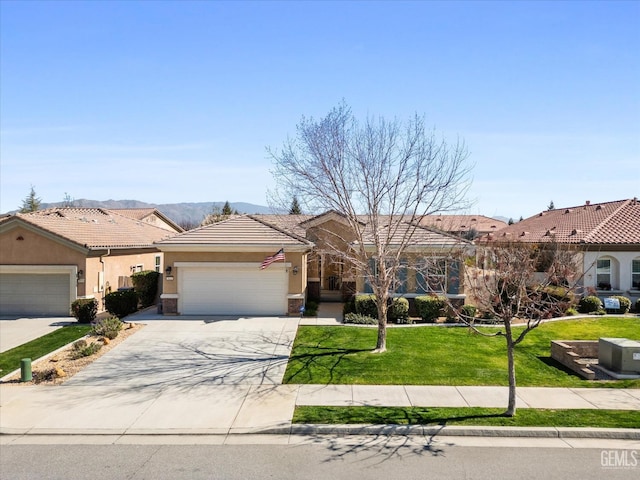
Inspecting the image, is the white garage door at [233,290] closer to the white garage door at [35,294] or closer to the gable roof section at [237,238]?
the gable roof section at [237,238]

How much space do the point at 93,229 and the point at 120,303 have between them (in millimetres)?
6289

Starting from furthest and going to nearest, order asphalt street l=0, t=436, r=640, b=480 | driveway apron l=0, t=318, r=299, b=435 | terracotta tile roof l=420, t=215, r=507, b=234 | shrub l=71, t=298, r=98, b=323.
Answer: terracotta tile roof l=420, t=215, r=507, b=234 < shrub l=71, t=298, r=98, b=323 < driveway apron l=0, t=318, r=299, b=435 < asphalt street l=0, t=436, r=640, b=480

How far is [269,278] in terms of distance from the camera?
19938mm

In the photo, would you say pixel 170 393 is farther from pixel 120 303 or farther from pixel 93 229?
pixel 93 229

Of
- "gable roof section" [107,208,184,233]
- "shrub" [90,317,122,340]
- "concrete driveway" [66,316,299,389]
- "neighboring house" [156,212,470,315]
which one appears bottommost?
"concrete driveway" [66,316,299,389]

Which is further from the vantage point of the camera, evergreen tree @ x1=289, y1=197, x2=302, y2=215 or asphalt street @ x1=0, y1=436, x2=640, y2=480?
evergreen tree @ x1=289, y1=197, x2=302, y2=215

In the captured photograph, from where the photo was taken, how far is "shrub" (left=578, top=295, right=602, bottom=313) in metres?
20.1

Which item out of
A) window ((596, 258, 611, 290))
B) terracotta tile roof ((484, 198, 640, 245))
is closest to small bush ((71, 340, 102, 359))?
terracotta tile roof ((484, 198, 640, 245))

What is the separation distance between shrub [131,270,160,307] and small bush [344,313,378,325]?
9875 mm

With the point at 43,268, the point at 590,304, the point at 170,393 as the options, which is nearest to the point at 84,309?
the point at 43,268

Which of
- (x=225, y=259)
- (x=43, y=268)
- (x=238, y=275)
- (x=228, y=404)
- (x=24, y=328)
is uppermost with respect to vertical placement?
(x=225, y=259)

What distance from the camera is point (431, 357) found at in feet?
44.7

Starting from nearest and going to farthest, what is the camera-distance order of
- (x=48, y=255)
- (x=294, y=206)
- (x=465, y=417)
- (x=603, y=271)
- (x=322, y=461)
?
(x=322, y=461)
(x=465, y=417)
(x=294, y=206)
(x=48, y=255)
(x=603, y=271)

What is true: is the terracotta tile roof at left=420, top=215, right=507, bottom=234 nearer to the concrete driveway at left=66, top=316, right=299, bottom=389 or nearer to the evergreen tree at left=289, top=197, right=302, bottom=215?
the evergreen tree at left=289, top=197, right=302, bottom=215
